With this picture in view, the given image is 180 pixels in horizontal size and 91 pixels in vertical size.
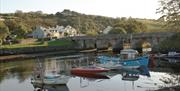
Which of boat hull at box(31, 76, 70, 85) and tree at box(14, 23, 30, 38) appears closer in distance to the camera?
boat hull at box(31, 76, 70, 85)

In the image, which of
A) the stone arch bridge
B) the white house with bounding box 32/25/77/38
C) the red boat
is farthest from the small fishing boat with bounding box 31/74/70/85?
the white house with bounding box 32/25/77/38

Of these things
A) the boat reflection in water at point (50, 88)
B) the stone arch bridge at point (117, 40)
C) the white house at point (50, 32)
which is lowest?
the boat reflection in water at point (50, 88)

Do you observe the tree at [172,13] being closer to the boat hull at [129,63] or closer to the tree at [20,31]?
the boat hull at [129,63]

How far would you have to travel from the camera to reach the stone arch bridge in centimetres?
9288

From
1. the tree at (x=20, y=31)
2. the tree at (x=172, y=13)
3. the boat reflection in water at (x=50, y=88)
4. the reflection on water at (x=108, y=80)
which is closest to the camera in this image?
the tree at (x=172, y=13)

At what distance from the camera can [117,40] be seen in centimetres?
10331

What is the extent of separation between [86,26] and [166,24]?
157697 mm

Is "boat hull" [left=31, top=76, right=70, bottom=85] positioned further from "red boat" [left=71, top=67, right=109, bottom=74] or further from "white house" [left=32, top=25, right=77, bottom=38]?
"white house" [left=32, top=25, right=77, bottom=38]

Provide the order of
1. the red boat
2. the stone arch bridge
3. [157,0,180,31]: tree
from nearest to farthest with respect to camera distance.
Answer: [157,0,180,31]: tree < the red boat < the stone arch bridge

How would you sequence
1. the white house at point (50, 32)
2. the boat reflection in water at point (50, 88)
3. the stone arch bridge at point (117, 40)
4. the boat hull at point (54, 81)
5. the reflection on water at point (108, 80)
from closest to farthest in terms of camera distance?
the reflection on water at point (108, 80), the boat reflection in water at point (50, 88), the boat hull at point (54, 81), the stone arch bridge at point (117, 40), the white house at point (50, 32)

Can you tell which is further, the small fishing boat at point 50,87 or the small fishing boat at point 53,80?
the small fishing boat at point 53,80

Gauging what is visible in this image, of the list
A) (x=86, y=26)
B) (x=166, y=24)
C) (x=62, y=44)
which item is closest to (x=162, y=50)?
(x=62, y=44)

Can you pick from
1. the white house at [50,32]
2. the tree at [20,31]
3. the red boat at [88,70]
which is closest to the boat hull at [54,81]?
the red boat at [88,70]

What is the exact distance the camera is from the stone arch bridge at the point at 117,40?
3656 inches
